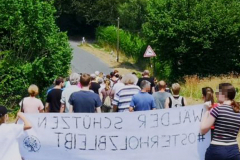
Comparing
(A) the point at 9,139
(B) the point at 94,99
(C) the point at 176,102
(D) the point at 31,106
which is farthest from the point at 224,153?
(D) the point at 31,106

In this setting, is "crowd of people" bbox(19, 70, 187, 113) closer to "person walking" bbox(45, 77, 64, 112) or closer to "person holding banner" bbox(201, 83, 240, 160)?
"person walking" bbox(45, 77, 64, 112)

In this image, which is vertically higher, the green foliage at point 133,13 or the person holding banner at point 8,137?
the green foliage at point 133,13

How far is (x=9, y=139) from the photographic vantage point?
6.66 m

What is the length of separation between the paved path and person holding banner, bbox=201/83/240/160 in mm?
33305

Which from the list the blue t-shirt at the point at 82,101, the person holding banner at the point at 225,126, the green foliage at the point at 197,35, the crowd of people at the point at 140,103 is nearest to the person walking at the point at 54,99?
the crowd of people at the point at 140,103

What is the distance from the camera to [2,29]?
22688 millimetres

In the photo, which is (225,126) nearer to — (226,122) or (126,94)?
(226,122)

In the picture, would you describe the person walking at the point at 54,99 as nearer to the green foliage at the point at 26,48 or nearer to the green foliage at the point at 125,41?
the green foliage at the point at 26,48

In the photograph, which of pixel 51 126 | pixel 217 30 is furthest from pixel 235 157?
pixel 217 30

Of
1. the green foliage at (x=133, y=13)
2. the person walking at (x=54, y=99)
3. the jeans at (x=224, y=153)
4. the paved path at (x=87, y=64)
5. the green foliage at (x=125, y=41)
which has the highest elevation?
the green foliage at (x=133, y=13)

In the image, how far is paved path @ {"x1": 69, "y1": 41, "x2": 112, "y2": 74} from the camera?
41.2 m

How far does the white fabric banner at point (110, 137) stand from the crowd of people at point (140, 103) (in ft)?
1.32

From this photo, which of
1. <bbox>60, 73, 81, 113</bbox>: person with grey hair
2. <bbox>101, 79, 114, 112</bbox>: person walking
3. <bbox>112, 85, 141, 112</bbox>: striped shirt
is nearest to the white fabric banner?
<bbox>112, 85, 141, 112</bbox>: striped shirt

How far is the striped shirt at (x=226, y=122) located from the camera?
6684 millimetres
